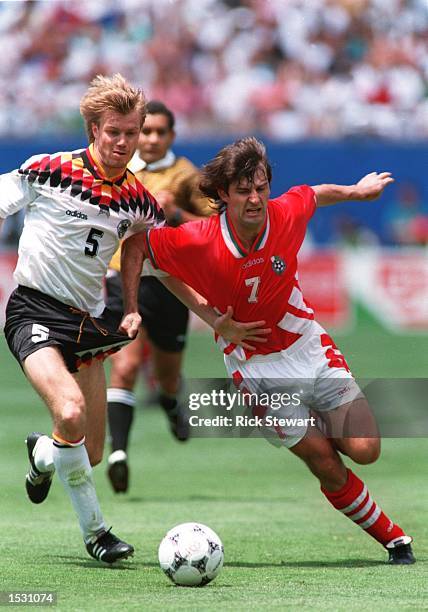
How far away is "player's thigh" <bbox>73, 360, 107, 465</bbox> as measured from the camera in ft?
20.1

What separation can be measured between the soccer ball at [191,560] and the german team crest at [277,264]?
1.43 metres

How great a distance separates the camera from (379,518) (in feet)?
19.5

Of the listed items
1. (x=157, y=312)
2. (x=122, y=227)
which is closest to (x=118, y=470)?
(x=157, y=312)

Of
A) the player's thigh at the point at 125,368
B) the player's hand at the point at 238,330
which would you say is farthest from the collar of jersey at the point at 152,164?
the player's hand at the point at 238,330

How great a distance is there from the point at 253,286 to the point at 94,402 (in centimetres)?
108

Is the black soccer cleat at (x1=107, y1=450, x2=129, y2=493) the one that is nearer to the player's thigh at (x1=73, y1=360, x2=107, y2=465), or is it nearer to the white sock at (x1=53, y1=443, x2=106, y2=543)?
the player's thigh at (x1=73, y1=360, x2=107, y2=465)

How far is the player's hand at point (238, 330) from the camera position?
589 centimetres

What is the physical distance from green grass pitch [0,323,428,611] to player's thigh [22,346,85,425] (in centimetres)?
79

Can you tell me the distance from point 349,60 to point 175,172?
10763 millimetres

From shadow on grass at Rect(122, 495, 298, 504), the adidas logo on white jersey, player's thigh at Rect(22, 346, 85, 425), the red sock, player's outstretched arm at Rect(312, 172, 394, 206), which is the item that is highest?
player's outstretched arm at Rect(312, 172, 394, 206)

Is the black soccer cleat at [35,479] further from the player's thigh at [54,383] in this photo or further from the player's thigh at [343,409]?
Answer: the player's thigh at [343,409]

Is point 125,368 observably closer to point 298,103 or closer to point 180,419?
point 180,419

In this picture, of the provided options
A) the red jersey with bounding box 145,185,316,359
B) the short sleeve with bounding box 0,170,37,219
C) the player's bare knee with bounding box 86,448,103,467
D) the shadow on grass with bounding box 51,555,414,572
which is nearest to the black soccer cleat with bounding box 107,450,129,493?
the player's bare knee with bounding box 86,448,103,467

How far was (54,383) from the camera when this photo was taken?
216 inches
